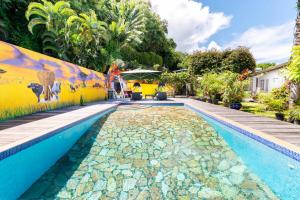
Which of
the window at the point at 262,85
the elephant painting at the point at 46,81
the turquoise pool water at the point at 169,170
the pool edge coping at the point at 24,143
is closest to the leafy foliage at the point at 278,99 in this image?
the turquoise pool water at the point at 169,170

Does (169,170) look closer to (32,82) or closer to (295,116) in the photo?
(295,116)

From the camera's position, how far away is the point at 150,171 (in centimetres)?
393

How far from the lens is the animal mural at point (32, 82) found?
628 cm

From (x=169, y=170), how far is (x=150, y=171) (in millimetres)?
379

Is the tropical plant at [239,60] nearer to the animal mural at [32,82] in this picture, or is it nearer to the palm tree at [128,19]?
the palm tree at [128,19]

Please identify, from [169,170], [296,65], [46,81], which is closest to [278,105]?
[296,65]

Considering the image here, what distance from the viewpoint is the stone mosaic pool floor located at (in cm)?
325

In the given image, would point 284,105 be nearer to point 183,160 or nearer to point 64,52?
point 183,160

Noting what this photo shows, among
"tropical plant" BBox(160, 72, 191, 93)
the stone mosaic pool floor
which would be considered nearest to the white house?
"tropical plant" BBox(160, 72, 191, 93)

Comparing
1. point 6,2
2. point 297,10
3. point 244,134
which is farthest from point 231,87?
point 6,2

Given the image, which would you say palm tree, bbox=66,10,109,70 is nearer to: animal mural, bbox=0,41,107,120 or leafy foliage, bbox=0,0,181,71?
leafy foliage, bbox=0,0,181,71

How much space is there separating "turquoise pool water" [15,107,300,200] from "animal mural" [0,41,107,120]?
2891 mm

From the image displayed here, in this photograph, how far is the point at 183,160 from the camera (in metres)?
4.41

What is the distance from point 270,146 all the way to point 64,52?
1476 cm
